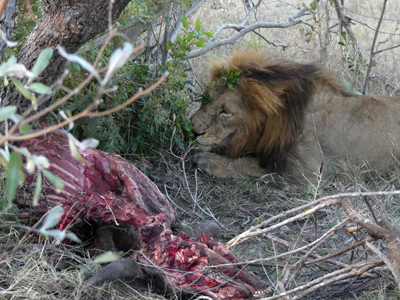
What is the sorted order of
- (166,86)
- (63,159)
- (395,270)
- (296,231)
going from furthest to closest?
(166,86)
(296,231)
(63,159)
(395,270)

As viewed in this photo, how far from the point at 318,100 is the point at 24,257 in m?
2.57

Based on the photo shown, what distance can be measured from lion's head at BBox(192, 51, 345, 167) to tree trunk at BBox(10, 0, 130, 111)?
1579 mm

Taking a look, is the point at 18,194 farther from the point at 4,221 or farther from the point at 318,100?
the point at 318,100

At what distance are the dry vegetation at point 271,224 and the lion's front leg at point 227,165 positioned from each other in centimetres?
6

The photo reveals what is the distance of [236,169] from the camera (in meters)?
4.03

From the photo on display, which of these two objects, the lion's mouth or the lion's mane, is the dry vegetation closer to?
the lion's mouth

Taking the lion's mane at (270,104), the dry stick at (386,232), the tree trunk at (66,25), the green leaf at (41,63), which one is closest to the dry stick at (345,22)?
the lion's mane at (270,104)

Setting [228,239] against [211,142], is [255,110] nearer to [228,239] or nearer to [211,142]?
[211,142]

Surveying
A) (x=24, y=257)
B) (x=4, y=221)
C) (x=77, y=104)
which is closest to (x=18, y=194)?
(x=4, y=221)

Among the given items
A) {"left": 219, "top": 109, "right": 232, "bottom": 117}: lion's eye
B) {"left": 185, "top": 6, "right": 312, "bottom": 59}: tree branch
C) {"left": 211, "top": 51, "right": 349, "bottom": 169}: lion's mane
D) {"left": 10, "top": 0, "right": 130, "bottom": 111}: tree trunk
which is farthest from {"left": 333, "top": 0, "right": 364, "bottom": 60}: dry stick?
{"left": 10, "top": 0, "right": 130, "bottom": 111}: tree trunk

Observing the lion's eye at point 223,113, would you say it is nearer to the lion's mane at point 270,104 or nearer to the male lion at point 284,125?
the male lion at point 284,125

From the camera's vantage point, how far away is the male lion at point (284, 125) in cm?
398

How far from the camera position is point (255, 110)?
399 cm

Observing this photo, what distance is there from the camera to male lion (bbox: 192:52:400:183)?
3984 millimetres
